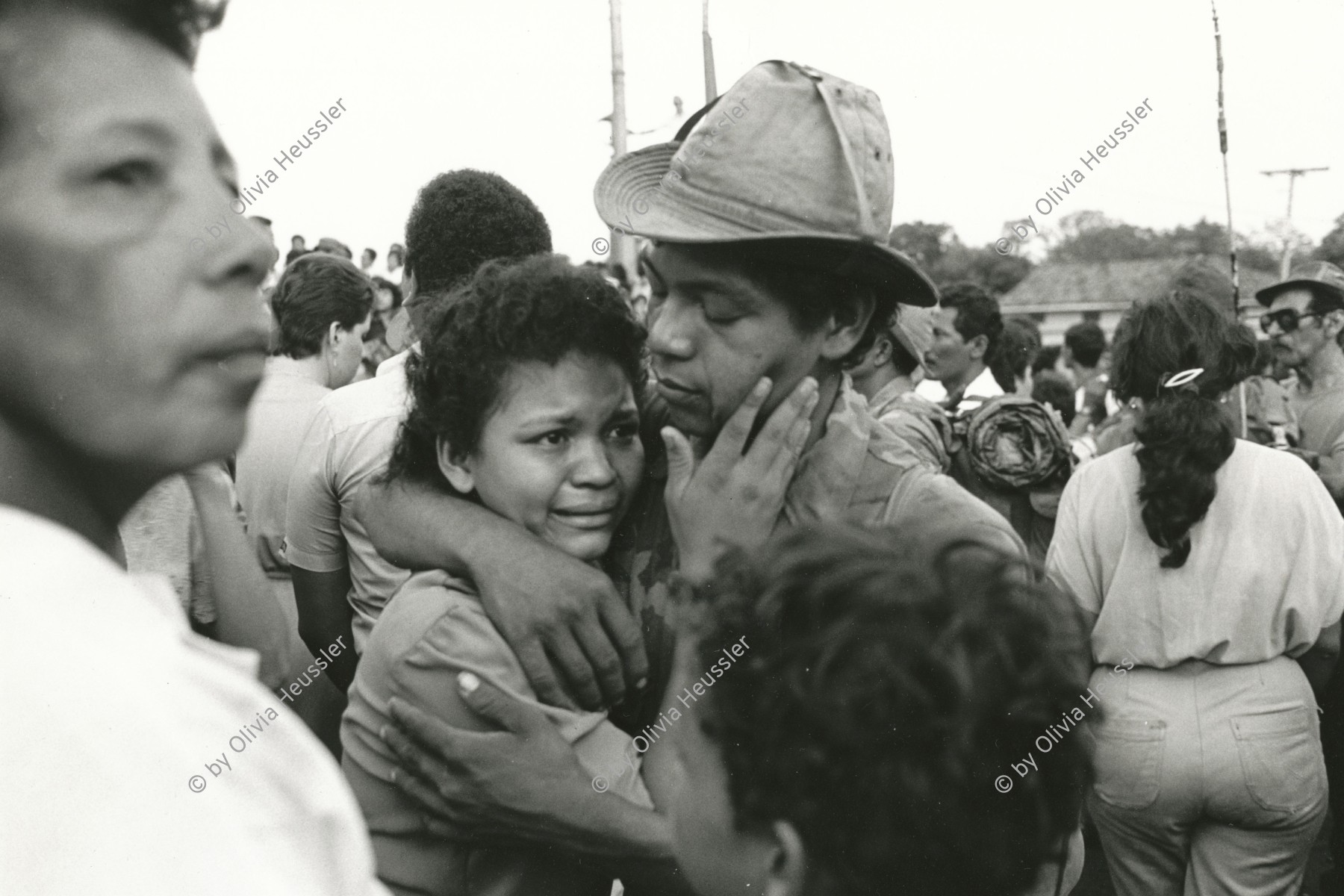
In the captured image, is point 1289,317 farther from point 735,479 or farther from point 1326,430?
point 735,479

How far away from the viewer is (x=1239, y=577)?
3564 millimetres

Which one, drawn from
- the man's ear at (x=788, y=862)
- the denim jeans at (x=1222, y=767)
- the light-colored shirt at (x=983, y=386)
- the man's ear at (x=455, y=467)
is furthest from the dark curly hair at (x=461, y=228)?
the light-colored shirt at (x=983, y=386)

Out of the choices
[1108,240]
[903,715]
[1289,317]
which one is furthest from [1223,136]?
[1108,240]

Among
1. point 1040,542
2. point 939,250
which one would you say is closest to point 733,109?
point 1040,542

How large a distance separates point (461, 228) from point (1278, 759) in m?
2.95

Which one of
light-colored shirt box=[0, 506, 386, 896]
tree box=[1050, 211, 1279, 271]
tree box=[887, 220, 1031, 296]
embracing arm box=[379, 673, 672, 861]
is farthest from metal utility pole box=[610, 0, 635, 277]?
tree box=[1050, 211, 1279, 271]

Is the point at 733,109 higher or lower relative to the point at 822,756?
higher

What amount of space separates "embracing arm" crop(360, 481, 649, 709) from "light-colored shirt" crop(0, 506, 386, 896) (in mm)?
1111

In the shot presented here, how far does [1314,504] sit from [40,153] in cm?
381

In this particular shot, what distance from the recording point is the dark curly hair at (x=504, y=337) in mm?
1942

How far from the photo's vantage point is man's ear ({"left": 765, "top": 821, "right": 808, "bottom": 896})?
1.15 metres

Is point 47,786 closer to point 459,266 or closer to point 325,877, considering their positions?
point 325,877

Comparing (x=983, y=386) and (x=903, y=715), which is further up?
(x=903, y=715)

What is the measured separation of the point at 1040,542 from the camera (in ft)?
16.2
